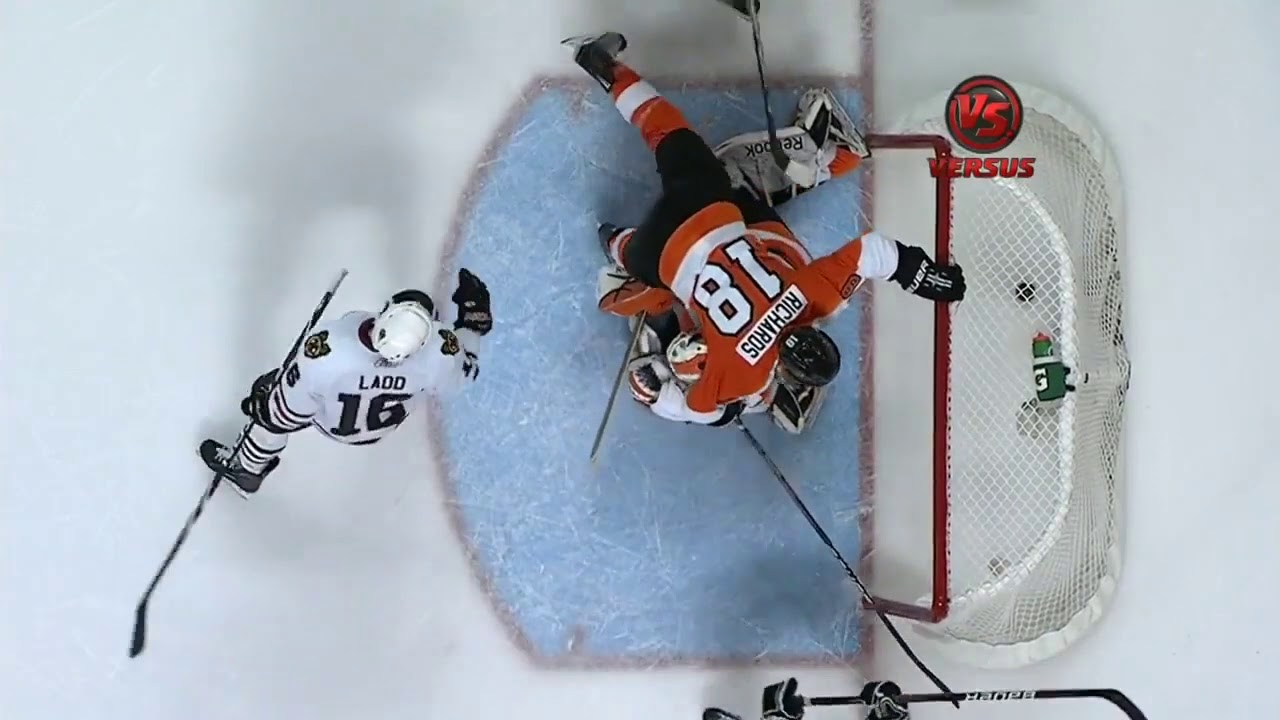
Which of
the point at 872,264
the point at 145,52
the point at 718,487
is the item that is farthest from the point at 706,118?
the point at 145,52

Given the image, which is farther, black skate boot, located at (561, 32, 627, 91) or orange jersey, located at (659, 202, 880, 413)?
black skate boot, located at (561, 32, 627, 91)

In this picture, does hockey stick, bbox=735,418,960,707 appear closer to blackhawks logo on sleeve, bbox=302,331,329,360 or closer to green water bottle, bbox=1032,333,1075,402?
green water bottle, bbox=1032,333,1075,402

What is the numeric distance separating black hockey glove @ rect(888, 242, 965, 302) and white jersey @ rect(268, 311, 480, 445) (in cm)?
112

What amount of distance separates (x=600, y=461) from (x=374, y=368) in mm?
959

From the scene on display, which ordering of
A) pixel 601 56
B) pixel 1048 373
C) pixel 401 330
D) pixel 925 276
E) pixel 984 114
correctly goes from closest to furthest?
pixel 401 330 → pixel 925 276 → pixel 1048 373 → pixel 601 56 → pixel 984 114

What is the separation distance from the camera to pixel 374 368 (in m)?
2.24

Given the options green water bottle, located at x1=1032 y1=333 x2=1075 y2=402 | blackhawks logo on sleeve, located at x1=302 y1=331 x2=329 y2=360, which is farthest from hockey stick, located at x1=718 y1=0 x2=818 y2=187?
blackhawks logo on sleeve, located at x1=302 y1=331 x2=329 y2=360

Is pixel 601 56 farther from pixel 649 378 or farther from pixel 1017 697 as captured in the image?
pixel 1017 697

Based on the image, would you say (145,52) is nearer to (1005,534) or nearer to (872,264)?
(872,264)

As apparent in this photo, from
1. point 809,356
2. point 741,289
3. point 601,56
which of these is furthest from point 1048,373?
point 601,56

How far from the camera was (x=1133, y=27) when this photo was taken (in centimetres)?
311

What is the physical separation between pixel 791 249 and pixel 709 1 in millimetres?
1019

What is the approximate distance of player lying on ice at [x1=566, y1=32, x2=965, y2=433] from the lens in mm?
2299

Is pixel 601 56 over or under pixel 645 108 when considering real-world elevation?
over
